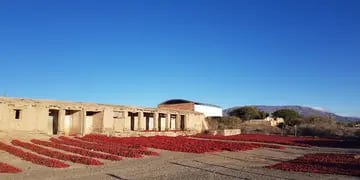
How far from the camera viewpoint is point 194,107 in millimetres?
69250

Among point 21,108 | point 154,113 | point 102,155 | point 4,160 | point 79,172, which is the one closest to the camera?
point 79,172

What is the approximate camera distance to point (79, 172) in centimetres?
1842

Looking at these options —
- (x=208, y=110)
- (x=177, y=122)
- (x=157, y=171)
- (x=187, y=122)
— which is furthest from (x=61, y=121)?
(x=208, y=110)

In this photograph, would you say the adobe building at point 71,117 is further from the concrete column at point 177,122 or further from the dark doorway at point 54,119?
the concrete column at point 177,122

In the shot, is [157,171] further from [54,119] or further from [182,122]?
[182,122]

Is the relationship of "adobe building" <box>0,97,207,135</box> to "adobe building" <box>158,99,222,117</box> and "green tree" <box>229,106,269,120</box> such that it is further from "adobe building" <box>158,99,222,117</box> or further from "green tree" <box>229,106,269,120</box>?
"green tree" <box>229,106,269,120</box>

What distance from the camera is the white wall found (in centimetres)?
7100

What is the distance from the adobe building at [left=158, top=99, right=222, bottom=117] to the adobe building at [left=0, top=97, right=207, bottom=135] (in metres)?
16.2

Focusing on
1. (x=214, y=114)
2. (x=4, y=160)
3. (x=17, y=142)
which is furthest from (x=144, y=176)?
(x=214, y=114)

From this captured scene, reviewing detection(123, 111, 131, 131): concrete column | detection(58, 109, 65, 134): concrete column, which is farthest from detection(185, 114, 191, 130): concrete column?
detection(58, 109, 65, 134): concrete column

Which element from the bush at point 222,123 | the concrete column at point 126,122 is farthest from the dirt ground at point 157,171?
the bush at point 222,123

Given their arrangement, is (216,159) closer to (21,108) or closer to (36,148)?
(36,148)

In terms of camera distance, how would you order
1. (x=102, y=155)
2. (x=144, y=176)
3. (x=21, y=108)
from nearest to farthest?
(x=144, y=176)
(x=102, y=155)
(x=21, y=108)

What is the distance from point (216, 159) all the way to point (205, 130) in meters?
36.4
